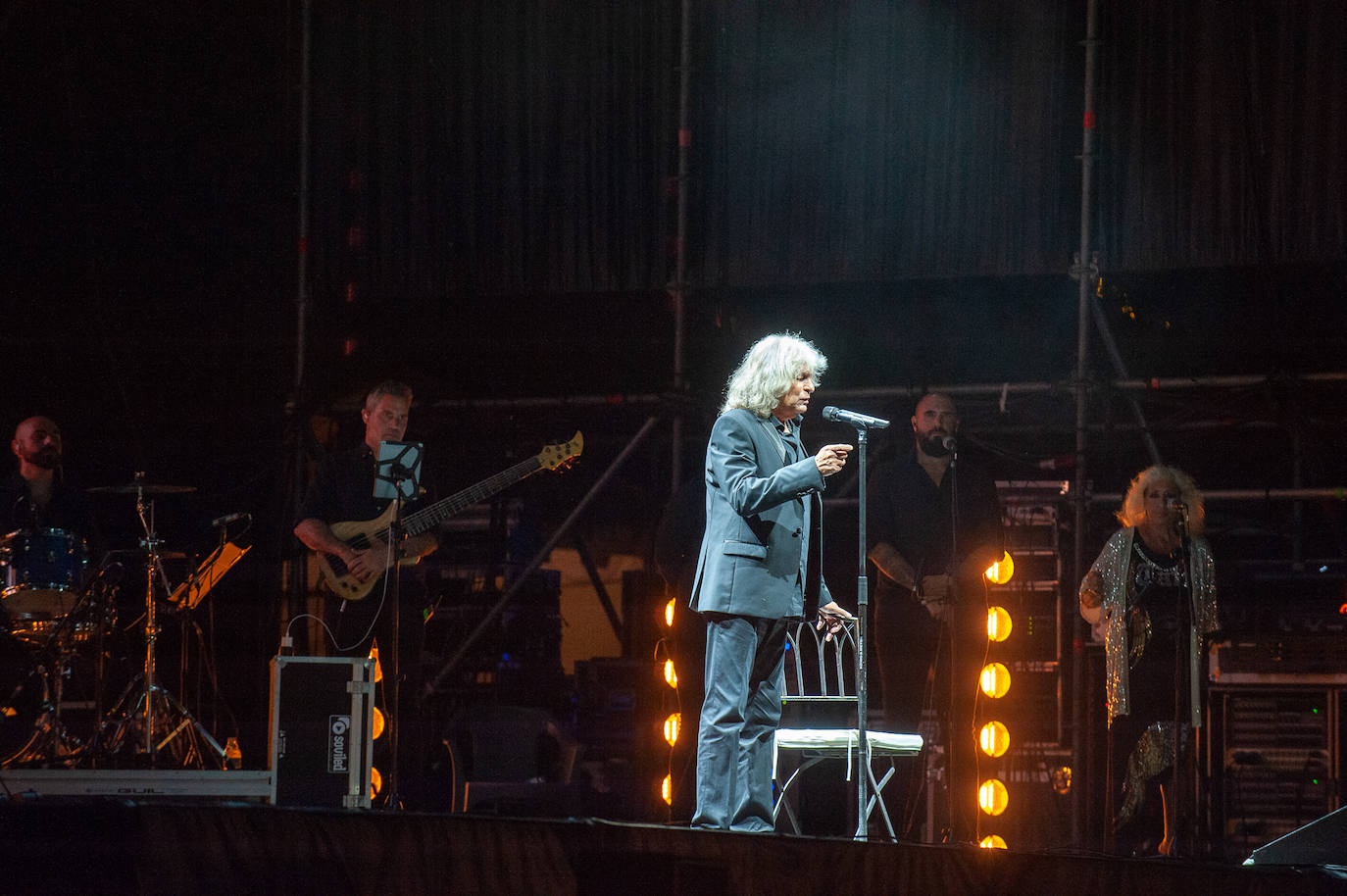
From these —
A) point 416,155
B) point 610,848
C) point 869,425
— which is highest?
point 416,155

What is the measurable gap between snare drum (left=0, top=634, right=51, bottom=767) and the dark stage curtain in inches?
120

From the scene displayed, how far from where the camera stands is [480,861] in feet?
15.5

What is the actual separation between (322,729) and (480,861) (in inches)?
75.6

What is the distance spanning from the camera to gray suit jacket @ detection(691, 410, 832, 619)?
497 cm

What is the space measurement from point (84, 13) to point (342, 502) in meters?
5.20

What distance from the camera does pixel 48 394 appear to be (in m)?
10.2

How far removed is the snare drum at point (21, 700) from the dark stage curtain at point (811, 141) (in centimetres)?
305

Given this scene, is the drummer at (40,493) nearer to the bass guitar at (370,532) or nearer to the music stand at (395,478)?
the bass guitar at (370,532)

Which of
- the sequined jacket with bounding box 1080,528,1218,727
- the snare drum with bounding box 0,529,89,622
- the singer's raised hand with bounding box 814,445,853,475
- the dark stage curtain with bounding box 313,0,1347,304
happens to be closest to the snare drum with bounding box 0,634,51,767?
the snare drum with bounding box 0,529,89,622

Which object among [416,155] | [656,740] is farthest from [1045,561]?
[416,155]

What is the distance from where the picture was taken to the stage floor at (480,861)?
4305mm

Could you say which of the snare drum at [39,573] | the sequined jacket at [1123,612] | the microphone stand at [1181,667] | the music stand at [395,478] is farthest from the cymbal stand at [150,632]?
the microphone stand at [1181,667]

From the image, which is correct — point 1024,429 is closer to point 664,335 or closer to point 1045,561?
point 1045,561

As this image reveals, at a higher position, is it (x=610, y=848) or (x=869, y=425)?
(x=869, y=425)
